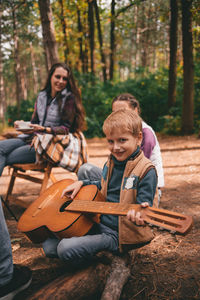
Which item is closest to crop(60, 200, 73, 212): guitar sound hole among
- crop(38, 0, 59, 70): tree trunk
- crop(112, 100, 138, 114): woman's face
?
crop(112, 100, 138, 114): woman's face

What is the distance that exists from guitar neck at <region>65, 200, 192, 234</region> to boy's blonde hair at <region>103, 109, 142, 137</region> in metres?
0.55

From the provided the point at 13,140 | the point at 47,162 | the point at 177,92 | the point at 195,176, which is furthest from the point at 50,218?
the point at 177,92

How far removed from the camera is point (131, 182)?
1.87 m

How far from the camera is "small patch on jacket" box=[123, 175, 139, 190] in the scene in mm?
1857

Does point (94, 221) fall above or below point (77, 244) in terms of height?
above

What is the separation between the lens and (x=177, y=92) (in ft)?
33.2

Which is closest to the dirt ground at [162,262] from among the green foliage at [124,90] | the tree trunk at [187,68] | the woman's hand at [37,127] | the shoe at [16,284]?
the shoe at [16,284]

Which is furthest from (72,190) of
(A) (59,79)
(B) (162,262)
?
(A) (59,79)

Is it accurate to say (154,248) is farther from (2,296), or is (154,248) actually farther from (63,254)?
(2,296)

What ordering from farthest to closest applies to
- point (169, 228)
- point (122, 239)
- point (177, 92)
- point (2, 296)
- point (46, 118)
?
1. point (177, 92)
2. point (46, 118)
3. point (122, 239)
4. point (2, 296)
5. point (169, 228)

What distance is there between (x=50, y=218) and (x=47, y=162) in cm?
156

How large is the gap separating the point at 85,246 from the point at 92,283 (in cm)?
24

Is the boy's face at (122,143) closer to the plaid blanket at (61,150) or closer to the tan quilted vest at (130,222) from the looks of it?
the tan quilted vest at (130,222)

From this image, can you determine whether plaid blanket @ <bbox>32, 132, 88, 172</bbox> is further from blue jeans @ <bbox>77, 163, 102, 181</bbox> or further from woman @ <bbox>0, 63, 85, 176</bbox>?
blue jeans @ <bbox>77, 163, 102, 181</bbox>
